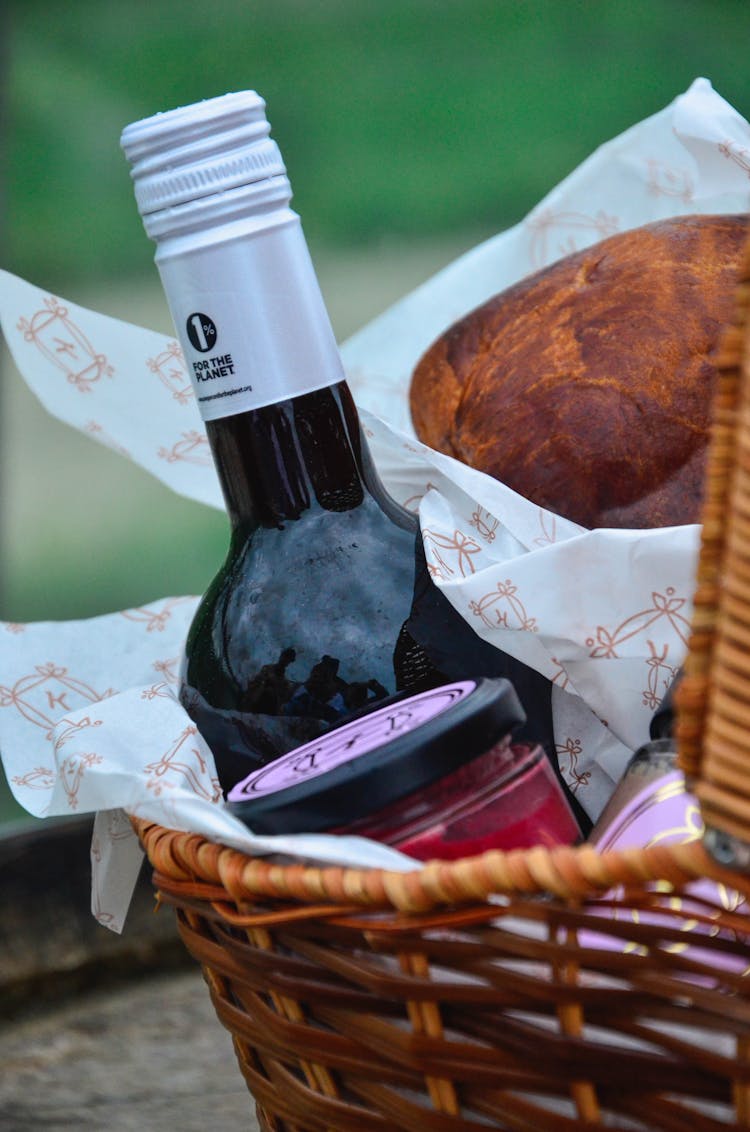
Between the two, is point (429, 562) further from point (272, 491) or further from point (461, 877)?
point (461, 877)

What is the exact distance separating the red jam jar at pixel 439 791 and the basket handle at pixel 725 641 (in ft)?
0.34

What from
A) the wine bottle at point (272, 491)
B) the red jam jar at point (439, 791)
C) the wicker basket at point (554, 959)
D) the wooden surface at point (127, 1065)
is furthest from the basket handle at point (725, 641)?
the wooden surface at point (127, 1065)

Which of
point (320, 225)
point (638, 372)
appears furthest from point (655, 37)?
point (638, 372)

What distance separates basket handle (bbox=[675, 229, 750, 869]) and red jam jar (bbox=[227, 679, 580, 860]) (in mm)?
103

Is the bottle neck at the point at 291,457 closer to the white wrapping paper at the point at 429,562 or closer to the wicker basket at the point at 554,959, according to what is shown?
the white wrapping paper at the point at 429,562

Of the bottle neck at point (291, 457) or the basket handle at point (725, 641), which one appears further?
the bottle neck at point (291, 457)

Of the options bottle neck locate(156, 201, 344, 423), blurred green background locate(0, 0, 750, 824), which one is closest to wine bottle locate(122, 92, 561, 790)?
bottle neck locate(156, 201, 344, 423)

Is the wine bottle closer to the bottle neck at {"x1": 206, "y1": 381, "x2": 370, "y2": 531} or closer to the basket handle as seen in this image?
the bottle neck at {"x1": 206, "y1": 381, "x2": 370, "y2": 531}

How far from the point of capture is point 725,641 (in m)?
0.34

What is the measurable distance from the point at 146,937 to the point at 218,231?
0.62 m

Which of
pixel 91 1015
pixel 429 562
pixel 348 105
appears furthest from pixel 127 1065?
pixel 348 105

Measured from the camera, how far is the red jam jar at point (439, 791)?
17.4 inches

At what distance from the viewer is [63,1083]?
82cm

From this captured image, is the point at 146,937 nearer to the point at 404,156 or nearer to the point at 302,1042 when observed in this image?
the point at 302,1042
